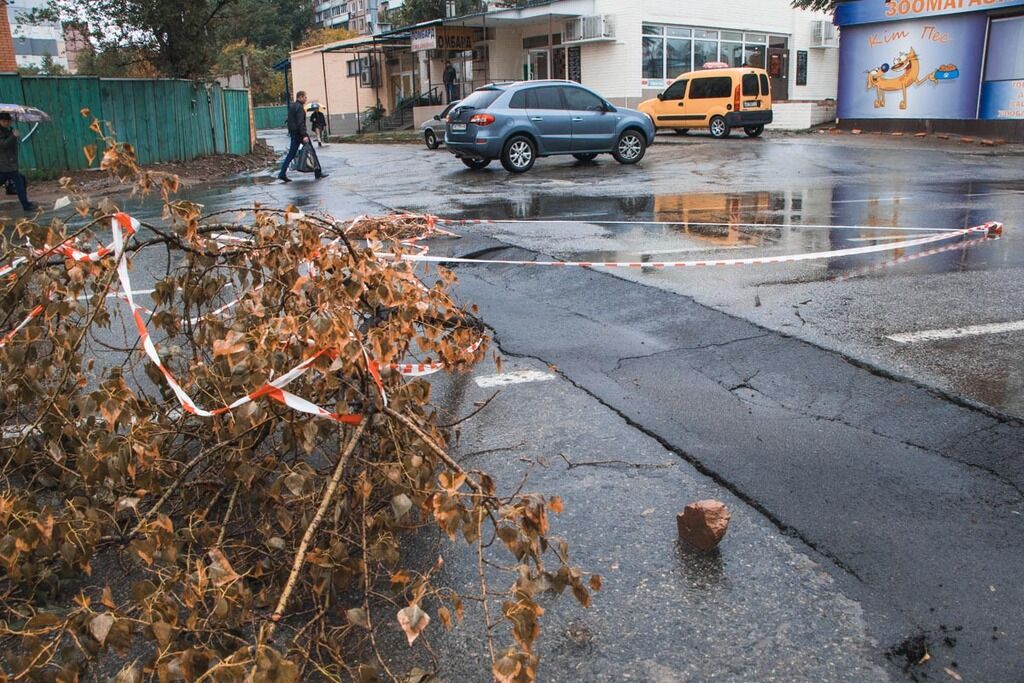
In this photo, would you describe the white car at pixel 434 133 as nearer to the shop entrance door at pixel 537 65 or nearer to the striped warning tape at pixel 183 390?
the shop entrance door at pixel 537 65

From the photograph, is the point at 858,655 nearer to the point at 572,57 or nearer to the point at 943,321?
the point at 943,321

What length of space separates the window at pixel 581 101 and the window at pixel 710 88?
35.6 ft

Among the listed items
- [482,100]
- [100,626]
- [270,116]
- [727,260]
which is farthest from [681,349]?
[270,116]

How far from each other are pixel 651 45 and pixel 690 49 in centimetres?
227

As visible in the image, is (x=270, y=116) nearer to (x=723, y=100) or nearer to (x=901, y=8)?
(x=723, y=100)

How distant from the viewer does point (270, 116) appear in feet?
234

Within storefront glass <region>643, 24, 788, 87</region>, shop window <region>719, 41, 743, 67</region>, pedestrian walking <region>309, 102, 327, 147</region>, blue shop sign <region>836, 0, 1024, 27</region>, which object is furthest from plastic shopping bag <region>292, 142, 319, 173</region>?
shop window <region>719, 41, 743, 67</region>

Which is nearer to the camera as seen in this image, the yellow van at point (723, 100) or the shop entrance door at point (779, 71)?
the yellow van at point (723, 100)

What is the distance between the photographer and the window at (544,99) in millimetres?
19125

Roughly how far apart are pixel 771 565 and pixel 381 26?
61551 mm

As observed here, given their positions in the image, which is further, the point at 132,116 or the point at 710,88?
the point at 710,88

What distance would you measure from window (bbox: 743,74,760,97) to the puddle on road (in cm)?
1390

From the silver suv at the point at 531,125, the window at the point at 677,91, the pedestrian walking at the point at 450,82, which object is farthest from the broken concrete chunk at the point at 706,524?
the pedestrian walking at the point at 450,82

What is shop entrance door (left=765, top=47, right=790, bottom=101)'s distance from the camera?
138ft
